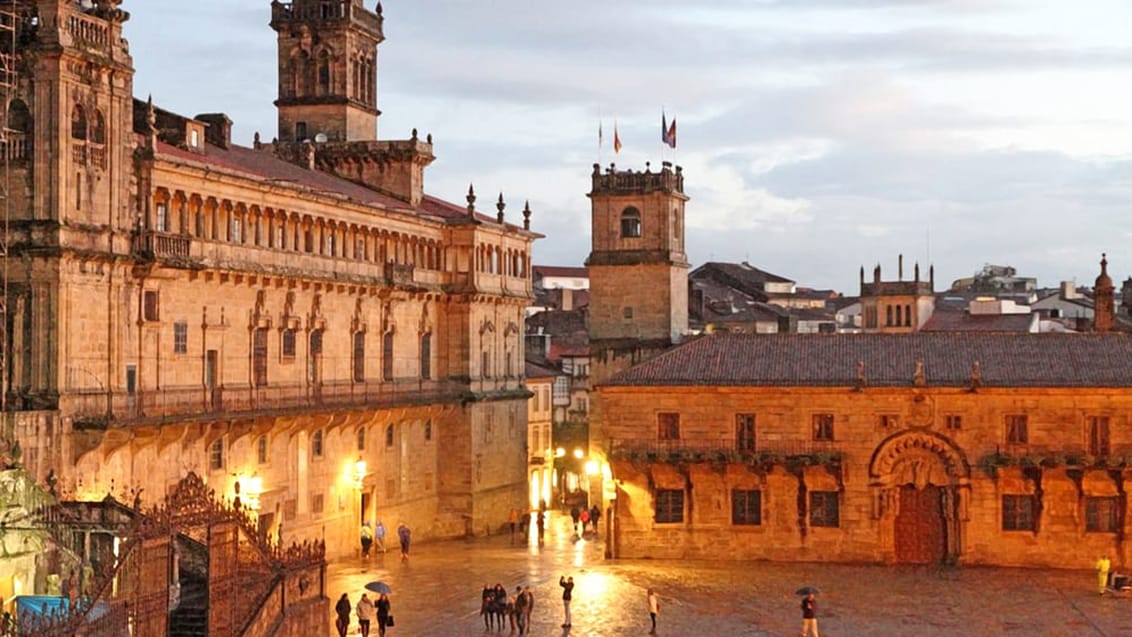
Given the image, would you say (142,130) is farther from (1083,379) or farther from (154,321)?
(1083,379)

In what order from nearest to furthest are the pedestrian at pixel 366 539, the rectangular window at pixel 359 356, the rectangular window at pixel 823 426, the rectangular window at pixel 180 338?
the rectangular window at pixel 180 338 < the rectangular window at pixel 823 426 < the pedestrian at pixel 366 539 < the rectangular window at pixel 359 356

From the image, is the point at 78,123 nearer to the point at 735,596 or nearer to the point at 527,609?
the point at 527,609

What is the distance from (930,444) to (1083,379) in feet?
17.0

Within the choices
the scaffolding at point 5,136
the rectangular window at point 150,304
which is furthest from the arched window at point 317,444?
the scaffolding at point 5,136

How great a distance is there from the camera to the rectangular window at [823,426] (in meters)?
56.1

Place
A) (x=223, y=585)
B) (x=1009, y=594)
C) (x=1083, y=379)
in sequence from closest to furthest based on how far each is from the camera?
1. (x=223, y=585)
2. (x=1009, y=594)
3. (x=1083, y=379)

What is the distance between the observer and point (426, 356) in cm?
6625

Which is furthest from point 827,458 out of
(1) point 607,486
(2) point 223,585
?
(2) point 223,585

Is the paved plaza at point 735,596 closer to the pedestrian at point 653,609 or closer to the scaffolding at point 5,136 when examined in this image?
the pedestrian at point 653,609

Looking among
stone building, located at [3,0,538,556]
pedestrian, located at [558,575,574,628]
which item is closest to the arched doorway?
pedestrian, located at [558,575,574,628]

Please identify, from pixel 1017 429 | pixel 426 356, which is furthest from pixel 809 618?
pixel 426 356

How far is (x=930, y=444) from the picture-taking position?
55531 millimetres

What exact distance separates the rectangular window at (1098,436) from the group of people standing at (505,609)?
20133 mm

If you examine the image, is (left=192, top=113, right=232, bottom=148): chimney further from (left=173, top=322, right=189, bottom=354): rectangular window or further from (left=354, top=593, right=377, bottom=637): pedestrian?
(left=354, top=593, right=377, bottom=637): pedestrian
